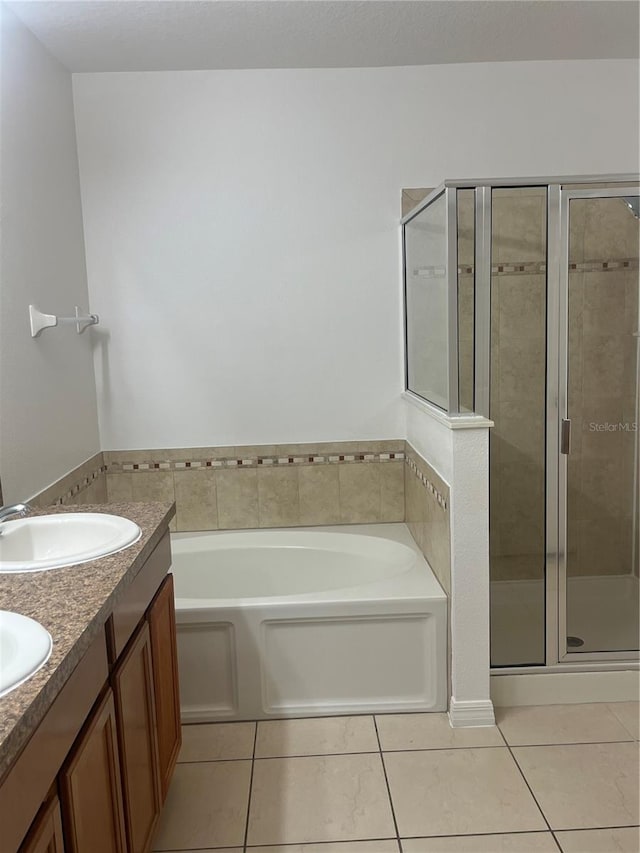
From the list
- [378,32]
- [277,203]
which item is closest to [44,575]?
[277,203]

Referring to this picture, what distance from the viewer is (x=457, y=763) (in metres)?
2.27

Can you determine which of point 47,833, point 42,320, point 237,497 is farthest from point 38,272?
point 47,833

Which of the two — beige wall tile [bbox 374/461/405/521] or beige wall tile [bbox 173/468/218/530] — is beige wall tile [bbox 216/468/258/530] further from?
Answer: beige wall tile [bbox 374/461/405/521]

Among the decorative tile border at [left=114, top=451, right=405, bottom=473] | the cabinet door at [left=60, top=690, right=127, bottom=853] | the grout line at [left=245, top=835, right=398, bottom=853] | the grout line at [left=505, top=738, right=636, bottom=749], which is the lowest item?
the grout line at [left=245, top=835, right=398, bottom=853]

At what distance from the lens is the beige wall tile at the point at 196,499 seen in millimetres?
3334

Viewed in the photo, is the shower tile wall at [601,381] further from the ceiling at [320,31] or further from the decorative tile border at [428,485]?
Answer: the ceiling at [320,31]

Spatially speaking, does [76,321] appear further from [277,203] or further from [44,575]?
[44,575]

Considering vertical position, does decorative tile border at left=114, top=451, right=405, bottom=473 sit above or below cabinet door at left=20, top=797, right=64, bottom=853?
above

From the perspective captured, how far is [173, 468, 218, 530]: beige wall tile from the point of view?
333 centimetres

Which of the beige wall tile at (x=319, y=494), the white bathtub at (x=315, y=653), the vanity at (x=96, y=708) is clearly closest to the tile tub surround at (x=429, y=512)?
the white bathtub at (x=315, y=653)

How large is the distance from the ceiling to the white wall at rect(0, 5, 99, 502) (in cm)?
19

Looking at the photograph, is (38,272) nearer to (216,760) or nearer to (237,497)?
(237,497)

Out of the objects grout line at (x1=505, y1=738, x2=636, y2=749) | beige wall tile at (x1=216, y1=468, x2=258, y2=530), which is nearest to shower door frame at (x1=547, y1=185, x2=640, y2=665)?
grout line at (x1=505, y1=738, x2=636, y2=749)

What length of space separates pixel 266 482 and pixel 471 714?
4.54 feet
